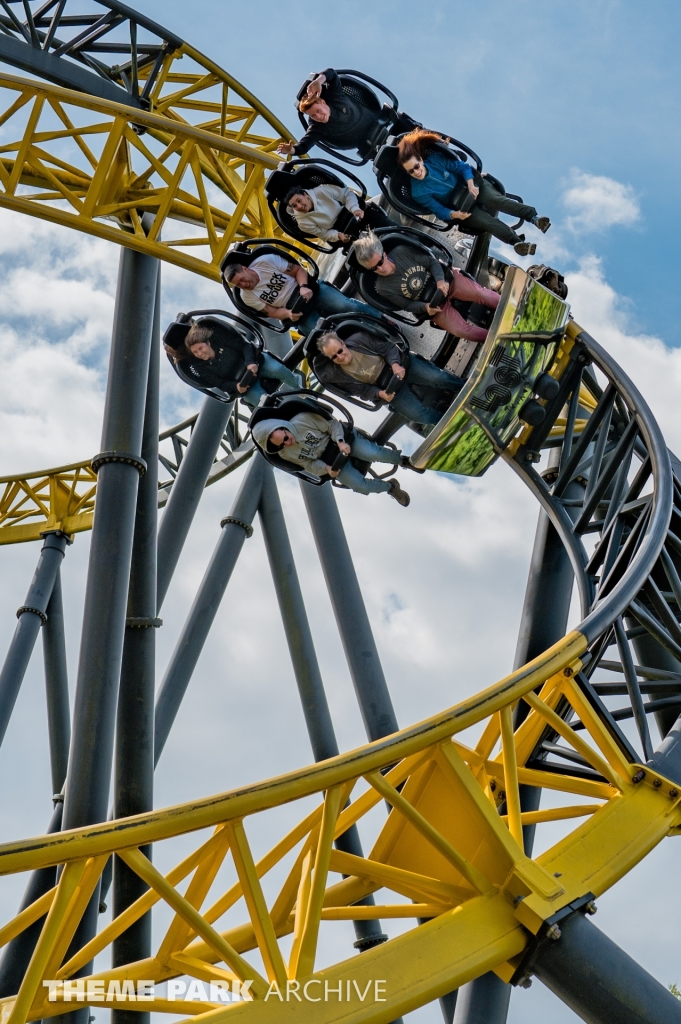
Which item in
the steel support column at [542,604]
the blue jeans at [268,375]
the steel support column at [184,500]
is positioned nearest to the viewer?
the steel support column at [542,604]

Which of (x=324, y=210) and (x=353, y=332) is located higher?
(x=324, y=210)

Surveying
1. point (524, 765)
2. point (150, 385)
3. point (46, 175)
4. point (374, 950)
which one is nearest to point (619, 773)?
point (524, 765)

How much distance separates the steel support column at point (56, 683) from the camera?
10172mm

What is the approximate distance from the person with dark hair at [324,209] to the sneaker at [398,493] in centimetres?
131

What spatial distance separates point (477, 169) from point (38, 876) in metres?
4.48

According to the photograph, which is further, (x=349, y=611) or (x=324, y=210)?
(x=349, y=611)

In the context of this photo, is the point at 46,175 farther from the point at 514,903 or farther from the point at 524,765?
the point at 514,903

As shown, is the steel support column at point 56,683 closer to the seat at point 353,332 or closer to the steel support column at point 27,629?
the steel support column at point 27,629

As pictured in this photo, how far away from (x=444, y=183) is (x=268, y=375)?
4.62 feet

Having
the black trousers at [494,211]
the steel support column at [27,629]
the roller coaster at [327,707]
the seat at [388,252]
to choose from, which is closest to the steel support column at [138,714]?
the roller coaster at [327,707]

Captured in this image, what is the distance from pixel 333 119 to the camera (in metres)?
6.64

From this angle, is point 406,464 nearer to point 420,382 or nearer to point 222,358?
point 420,382

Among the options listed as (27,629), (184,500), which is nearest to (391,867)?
(184,500)

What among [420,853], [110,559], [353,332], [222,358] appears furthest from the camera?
[222,358]
